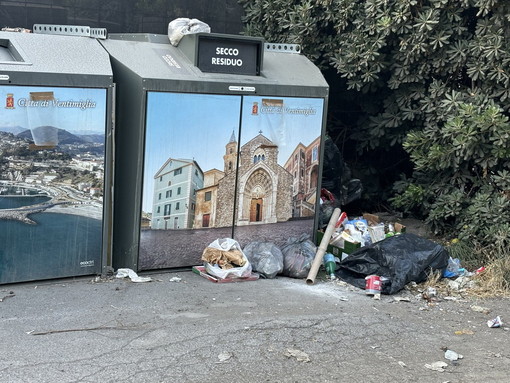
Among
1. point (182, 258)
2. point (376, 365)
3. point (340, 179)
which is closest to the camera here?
point (376, 365)

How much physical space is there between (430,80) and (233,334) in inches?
160

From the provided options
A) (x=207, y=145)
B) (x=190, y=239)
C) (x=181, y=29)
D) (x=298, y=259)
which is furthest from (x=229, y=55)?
(x=298, y=259)

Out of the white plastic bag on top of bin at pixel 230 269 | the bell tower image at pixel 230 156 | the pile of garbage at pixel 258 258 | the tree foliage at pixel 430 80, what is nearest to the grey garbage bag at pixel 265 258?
the pile of garbage at pixel 258 258

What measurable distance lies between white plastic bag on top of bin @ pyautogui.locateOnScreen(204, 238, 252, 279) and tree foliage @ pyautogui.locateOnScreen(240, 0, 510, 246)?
220 centimetres

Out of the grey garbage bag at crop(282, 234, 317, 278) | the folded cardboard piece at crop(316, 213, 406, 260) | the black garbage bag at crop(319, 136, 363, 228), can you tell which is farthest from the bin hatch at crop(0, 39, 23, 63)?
the black garbage bag at crop(319, 136, 363, 228)

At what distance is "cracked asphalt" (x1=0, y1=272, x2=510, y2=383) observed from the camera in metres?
4.69

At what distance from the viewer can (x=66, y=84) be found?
232 inches

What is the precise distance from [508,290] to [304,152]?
2233 mm

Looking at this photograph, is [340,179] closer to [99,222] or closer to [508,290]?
[508,290]

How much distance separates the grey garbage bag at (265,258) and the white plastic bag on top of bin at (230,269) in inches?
4.6

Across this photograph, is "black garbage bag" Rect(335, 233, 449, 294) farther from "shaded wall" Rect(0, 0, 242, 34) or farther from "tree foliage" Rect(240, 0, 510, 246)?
"shaded wall" Rect(0, 0, 242, 34)

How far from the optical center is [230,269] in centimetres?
654

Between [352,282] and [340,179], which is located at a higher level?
[340,179]

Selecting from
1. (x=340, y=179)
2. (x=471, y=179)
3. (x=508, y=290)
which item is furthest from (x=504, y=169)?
(x=340, y=179)
